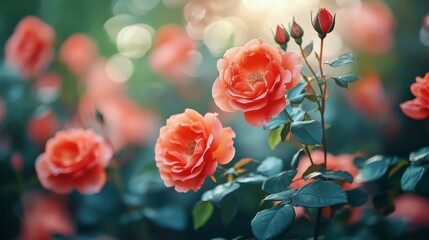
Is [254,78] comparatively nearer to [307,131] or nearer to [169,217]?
[307,131]

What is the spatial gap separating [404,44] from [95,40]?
3.82ft

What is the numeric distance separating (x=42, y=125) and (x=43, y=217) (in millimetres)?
299

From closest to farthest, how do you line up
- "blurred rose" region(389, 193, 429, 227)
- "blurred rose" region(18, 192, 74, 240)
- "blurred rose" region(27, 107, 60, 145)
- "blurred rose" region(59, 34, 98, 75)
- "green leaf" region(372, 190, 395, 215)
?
"green leaf" region(372, 190, 395, 215)
"blurred rose" region(389, 193, 429, 227)
"blurred rose" region(18, 192, 74, 240)
"blurred rose" region(27, 107, 60, 145)
"blurred rose" region(59, 34, 98, 75)

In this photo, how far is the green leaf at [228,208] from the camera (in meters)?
0.82

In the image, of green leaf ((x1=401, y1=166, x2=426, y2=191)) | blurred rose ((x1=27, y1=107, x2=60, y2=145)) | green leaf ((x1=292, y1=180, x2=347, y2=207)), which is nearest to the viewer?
green leaf ((x1=292, y1=180, x2=347, y2=207))

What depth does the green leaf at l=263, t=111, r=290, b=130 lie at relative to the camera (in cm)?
75

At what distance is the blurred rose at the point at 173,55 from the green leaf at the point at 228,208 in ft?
2.70

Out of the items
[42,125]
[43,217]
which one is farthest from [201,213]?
[42,125]

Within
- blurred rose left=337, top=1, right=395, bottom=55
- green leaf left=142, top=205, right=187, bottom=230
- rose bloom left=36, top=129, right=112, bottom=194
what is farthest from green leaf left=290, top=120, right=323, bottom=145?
blurred rose left=337, top=1, right=395, bottom=55

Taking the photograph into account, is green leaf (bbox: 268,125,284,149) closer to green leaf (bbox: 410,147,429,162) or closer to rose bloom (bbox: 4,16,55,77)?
green leaf (bbox: 410,147,429,162)

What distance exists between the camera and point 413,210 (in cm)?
118

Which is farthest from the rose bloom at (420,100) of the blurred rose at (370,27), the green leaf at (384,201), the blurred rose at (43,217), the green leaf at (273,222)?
the blurred rose at (43,217)

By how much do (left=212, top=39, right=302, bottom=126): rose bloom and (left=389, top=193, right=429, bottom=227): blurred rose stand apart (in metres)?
0.53

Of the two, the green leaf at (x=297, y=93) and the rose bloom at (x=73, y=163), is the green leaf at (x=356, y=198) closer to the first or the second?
the green leaf at (x=297, y=93)
